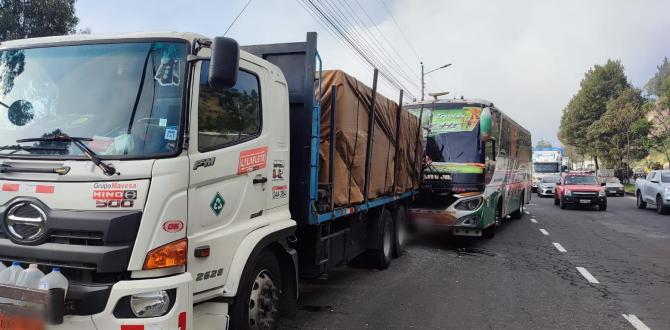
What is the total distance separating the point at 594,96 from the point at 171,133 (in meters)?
62.3

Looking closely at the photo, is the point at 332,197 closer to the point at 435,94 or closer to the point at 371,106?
the point at 371,106

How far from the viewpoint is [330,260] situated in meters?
6.06

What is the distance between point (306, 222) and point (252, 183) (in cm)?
115

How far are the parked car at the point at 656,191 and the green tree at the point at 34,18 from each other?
21.8 m

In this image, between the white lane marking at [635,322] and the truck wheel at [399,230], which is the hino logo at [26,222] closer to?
the white lane marking at [635,322]

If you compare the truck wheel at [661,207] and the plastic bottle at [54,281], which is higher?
the plastic bottle at [54,281]

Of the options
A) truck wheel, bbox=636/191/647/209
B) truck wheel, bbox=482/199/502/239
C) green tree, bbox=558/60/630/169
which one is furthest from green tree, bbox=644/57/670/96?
truck wheel, bbox=482/199/502/239

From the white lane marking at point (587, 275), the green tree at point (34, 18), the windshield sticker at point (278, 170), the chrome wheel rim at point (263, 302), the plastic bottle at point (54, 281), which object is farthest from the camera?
the green tree at point (34, 18)

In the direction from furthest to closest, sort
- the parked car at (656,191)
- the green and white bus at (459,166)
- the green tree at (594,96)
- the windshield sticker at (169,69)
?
the green tree at (594,96) < the parked car at (656,191) < the green and white bus at (459,166) < the windshield sticker at (169,69)

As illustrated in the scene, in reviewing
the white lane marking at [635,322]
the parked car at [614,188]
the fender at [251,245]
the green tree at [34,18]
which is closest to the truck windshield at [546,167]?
the parked car at [614,188]

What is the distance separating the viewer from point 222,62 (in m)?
3.34

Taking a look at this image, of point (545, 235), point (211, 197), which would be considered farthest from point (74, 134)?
point (545, 235)

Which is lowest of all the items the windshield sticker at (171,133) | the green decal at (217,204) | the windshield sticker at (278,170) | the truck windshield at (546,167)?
the green decal at (217,204)

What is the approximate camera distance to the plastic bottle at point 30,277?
3.02 m
